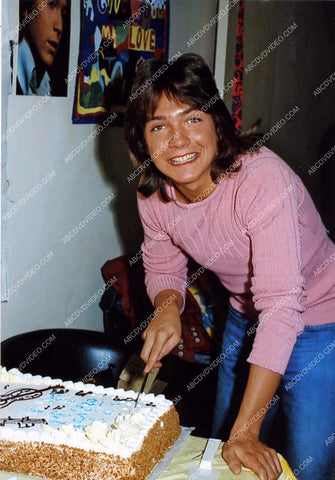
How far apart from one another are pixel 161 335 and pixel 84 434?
34 cm

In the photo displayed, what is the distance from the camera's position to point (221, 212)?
142cm

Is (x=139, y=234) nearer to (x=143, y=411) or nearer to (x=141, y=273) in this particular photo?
(x=141, y=273)

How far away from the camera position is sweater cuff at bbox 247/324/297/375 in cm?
123

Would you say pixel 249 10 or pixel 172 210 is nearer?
pixel 172 210

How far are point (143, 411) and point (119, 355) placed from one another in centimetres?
77

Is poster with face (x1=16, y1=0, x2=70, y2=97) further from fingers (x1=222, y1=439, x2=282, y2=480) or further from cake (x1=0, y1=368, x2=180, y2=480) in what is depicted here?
fingers (x1=222, y1=439, x2=282, y2=480)

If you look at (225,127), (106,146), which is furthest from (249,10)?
(225,127)

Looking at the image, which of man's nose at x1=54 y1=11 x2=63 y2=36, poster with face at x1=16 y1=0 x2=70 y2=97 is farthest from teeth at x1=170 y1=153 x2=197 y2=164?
man's nose at x1=54 y1=11 x2=63 y2=36

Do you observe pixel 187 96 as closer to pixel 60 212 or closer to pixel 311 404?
pixel 311 404

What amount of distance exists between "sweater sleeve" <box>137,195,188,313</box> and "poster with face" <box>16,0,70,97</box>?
0.63 metres

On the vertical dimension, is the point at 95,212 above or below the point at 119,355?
above

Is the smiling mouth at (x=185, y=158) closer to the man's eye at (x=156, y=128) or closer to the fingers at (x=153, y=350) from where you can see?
the man's eye at (x=156, y=128)

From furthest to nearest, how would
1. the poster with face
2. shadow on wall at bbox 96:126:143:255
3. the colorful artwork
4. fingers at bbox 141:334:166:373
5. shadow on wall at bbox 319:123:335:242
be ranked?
shadow on wall at bbox 319:123:335:242 < shadow on wall at bbox 96:126:143:255 < the colorful artwork < the poster with face < fingers at bbox 141:334:166:373

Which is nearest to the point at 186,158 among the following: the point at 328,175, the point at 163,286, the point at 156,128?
the point at 156,128
